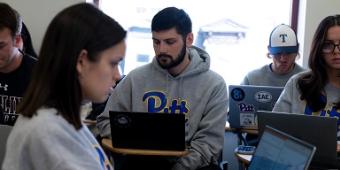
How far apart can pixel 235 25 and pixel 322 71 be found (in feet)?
5.66

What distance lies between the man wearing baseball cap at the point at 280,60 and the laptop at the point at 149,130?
1.56 metres

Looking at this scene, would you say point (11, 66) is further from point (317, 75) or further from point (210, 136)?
point (317, 75)

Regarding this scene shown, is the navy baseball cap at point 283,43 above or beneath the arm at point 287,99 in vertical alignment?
above

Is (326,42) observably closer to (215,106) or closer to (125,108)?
(215,106)

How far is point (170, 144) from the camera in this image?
2.18 meters

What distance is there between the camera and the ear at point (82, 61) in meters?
1.05

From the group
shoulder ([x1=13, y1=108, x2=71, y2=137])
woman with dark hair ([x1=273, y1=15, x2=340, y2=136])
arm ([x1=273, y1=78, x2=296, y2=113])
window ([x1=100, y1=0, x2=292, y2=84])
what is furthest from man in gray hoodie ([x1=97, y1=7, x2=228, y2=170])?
shoulder ([x1=13, y1=108, x2=71, y2=137])

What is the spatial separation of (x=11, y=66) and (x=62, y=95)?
5.36 ft

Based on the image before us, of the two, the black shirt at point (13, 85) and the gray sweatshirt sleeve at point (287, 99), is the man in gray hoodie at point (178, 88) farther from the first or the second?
the black shirt at point (13, 85)

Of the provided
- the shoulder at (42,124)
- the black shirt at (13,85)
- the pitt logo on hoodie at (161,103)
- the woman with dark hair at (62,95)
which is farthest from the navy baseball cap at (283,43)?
the shoulder at (42,124)

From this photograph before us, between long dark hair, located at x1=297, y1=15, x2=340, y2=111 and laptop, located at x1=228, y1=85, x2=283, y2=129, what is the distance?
430mm

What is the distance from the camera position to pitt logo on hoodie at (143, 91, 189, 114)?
104 inches

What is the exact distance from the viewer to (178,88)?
8.80ft

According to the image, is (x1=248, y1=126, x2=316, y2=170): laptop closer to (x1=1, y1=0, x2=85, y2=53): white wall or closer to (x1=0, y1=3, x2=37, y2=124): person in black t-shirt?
(x1=0, y1=3, x2=37, y2=124): person in black t-shirt
